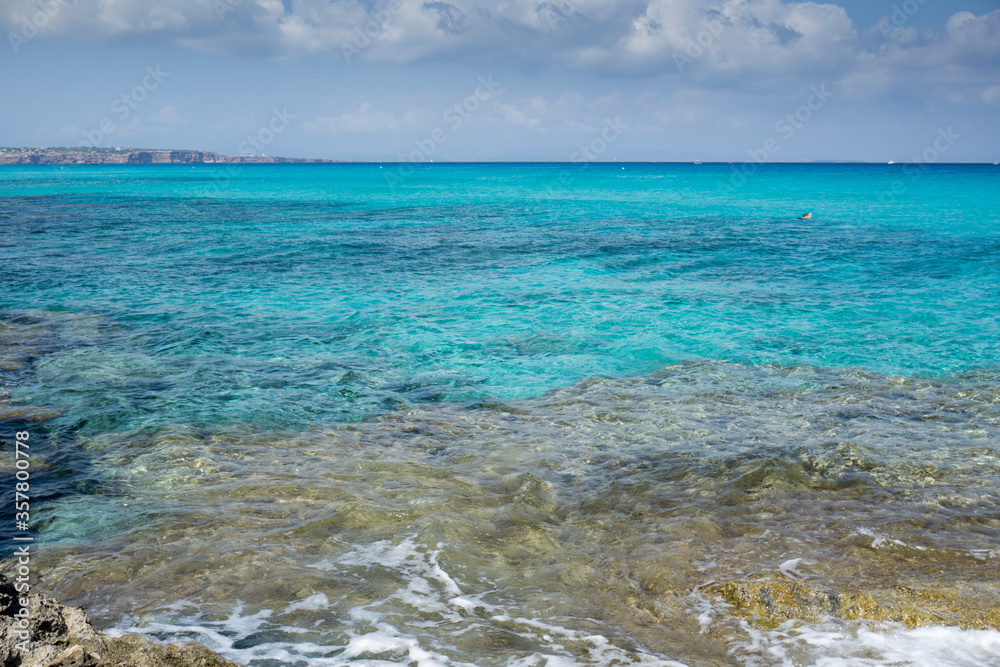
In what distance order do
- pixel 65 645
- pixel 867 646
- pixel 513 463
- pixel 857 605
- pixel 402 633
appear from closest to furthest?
pixel 65 645 < pixel 867 646 < pixel 402 633 < pixel 857 605 < pixel 513 463

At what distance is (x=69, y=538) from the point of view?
21.7ft

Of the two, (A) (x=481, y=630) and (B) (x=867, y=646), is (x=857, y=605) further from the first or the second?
(A) (x=481, y=630)

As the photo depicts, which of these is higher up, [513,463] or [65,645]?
[65,645]

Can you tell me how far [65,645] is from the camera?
12.3 ft

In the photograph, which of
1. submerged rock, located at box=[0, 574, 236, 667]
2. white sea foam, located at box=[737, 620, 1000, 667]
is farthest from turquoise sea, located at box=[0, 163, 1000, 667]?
submerged rock, located at box=[0, 574, 236, 667]

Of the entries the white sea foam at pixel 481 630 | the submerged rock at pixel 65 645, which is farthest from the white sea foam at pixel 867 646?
the submerged rock at pixel 65 645

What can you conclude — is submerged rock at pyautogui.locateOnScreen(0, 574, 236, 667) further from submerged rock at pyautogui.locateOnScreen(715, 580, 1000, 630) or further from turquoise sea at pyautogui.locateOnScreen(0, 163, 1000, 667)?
submerged rock at pyautogui.locateOnScreen(715, 580, 1000, 630)

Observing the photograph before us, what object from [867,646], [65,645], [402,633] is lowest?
[402,633]

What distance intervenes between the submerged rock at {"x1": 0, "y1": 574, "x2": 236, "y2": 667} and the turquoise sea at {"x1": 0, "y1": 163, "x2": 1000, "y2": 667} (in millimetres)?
901

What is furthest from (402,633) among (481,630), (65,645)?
(65,645)

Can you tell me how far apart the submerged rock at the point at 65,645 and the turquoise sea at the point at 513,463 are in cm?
90

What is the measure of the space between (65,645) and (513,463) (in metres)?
5.49

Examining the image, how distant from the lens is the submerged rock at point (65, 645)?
11.7ft

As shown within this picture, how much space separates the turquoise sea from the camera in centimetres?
532
